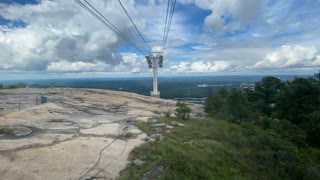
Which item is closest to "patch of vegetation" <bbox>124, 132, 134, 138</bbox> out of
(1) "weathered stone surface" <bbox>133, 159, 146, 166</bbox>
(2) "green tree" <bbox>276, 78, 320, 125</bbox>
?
(1) "weathered stone surface" <bbox>133, 159, 146, 166</bbox>

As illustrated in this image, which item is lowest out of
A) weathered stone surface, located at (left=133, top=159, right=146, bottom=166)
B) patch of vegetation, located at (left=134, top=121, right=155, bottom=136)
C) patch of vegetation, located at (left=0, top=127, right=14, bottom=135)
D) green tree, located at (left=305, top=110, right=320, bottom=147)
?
green tree, located at (left=305, top=110, right=320, bottom=147)

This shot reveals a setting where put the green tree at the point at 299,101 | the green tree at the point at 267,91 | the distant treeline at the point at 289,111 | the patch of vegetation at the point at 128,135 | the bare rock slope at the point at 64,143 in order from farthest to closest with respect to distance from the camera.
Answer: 1. the green tree at the point at 267,91
2. the green tree at the point at 299,101
3. the distant treeline at the point at 289,111
4. the patch of vegetation at the point at 128,135
5. the bare rock slope at the point at 64,143

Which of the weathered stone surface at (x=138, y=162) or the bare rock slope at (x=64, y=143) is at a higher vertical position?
the bare rock slope at (x=64, y=143)

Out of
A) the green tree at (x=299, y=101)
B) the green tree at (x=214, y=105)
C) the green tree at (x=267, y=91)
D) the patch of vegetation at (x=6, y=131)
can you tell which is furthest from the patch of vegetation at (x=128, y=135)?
the green tree at (x=267, y=91)

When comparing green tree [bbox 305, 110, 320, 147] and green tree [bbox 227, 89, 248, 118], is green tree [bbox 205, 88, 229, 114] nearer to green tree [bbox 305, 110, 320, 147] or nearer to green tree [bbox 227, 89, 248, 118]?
green tree [bbox 227, 89, 248, 118]

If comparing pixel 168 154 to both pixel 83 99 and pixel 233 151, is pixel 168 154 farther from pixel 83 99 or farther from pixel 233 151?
pixel 83 99

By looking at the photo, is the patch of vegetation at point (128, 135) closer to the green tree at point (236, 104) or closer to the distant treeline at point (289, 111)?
the distant treeline at point (289, 111)

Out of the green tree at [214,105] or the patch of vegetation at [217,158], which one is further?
the green tree at [214,105]

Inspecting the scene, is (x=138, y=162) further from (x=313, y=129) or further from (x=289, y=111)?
(x=289, y=111)

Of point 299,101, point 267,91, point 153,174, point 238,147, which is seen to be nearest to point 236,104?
point 299,101

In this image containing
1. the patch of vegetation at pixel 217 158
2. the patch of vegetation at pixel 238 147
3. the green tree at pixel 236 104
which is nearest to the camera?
the patch of vegetation at pixel 217 158

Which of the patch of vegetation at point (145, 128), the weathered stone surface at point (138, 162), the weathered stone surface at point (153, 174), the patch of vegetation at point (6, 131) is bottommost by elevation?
the weathered stone surface at point (153, 174)
